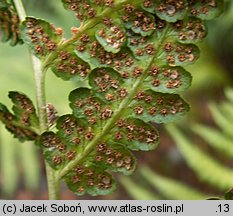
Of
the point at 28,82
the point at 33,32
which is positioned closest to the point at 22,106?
the point at 33,32

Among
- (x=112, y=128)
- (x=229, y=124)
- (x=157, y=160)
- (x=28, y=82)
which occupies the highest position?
(x=28, y=82)

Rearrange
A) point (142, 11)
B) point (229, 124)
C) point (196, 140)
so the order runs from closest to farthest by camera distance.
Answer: point (142, 11) < point (229, 124) < point (196, 140)

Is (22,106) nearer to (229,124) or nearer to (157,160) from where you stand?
(229,124)

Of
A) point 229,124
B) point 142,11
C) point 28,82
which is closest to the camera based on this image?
point 142,11

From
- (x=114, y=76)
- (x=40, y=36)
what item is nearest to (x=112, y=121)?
(x=114, y=76)
